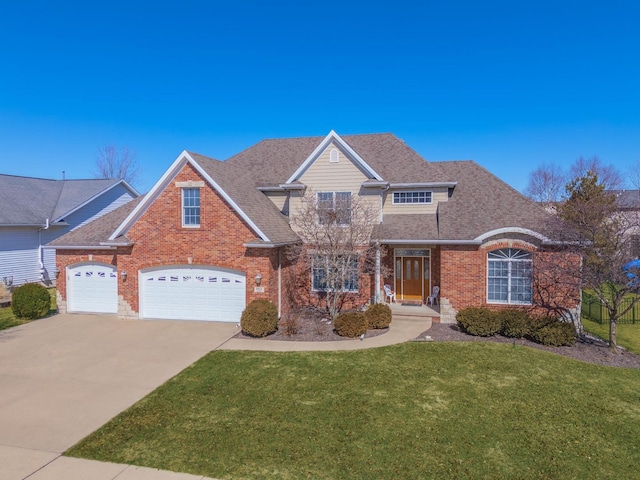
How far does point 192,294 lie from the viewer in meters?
17.4

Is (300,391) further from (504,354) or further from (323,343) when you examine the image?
(504,354)

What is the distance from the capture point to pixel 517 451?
763 centimetres

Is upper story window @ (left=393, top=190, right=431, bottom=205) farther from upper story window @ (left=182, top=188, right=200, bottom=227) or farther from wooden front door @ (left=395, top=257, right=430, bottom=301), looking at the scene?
upper story window @ (left=182, top=188, right=200, bottom=227)

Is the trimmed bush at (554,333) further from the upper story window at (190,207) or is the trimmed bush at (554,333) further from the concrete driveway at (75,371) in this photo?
the upper story window at (190,207)

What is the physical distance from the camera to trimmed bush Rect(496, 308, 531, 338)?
14.7 meters

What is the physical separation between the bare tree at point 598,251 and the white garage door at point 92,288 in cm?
1877

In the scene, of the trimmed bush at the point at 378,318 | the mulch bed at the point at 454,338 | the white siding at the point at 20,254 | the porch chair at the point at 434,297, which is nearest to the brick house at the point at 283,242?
the porch chair at the point at 434,297

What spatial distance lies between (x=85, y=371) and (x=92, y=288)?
8561 mm

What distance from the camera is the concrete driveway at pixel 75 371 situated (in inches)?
316

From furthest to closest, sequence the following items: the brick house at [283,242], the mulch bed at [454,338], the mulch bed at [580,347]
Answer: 1. the brick house at [283,242]
2. the mulch bed at [454,338]
3. the mulch bed at [580,347]

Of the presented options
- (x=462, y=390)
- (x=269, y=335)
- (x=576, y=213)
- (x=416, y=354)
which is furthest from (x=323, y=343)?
(x=576, y=213)

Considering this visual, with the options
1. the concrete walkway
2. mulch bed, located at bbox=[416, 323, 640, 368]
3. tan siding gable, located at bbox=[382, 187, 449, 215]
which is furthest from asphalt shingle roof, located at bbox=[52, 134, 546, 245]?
the concrete walkway

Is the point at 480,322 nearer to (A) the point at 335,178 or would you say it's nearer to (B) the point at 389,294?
(B) the point at 389,294

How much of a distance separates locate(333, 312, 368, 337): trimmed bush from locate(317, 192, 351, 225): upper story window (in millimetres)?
4228
